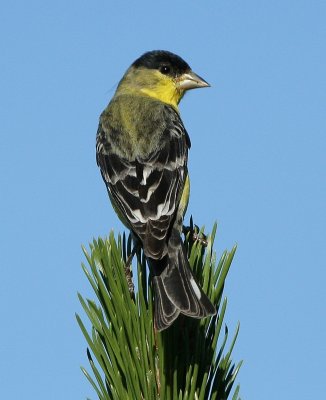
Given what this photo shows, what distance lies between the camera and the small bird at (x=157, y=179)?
3.15 metres

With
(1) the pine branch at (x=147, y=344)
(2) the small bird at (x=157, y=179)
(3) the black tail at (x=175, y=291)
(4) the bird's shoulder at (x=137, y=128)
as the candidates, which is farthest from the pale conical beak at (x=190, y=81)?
(1) the pine branch at (x=147, y=344)

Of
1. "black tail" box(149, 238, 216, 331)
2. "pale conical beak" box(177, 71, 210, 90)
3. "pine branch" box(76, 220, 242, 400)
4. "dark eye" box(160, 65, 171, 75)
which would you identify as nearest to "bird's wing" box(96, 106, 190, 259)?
"black tail" box(149, 238, 216, 331)

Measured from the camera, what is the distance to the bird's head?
6.95m

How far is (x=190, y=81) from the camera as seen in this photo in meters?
6.89

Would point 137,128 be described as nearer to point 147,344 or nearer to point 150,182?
point 150,182

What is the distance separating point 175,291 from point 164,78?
165 inches

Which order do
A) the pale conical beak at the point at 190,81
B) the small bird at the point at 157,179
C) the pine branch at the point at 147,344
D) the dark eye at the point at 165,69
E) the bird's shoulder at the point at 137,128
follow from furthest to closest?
the dark eye at the point at 165,69 < the pale conical beak at the point at 190,81 < the bird's shoulder at the point at 137,128 < the small bird at the point at 157,179 < the pine branch at the point at 147,344

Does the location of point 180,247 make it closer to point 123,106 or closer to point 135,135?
point 135,135

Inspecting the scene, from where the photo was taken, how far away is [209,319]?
2893 millimetres

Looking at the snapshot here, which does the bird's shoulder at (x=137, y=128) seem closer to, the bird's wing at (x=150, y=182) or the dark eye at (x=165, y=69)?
the bird's wing at (x=150, y=182)

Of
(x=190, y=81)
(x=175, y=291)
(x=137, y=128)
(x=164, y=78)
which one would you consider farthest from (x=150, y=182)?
(x=164, y=78)

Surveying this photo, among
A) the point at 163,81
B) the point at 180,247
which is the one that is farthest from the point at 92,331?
the point at 163,81

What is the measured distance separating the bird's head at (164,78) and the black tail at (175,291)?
327cm

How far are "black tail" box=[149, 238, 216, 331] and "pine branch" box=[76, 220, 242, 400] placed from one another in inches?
2.2
